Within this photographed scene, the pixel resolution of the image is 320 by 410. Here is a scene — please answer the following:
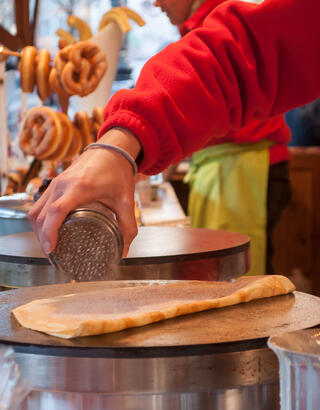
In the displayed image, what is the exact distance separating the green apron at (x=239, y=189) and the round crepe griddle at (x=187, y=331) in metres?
2.06

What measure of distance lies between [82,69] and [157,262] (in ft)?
4.01

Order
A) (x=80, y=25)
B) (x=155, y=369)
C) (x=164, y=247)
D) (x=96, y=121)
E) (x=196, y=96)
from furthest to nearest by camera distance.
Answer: (x=80, y=25)
(x=96, y=121)
(x=164, y=247)
(x=196, y=96)
(x=155, y=369)

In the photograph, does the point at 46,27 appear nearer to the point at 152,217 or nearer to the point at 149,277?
the point at 152,217

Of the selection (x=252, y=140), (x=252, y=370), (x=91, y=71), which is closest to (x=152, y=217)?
(x=91, y=71)

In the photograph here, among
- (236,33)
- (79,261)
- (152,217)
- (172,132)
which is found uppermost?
(236,33)

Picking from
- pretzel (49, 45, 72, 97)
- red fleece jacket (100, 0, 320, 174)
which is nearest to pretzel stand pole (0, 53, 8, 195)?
pretzel (49, 45, 72, 97)

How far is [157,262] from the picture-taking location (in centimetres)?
117

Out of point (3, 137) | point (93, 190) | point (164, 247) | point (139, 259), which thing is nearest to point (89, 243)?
point (93, 190)

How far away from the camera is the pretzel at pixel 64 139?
216 centimetres

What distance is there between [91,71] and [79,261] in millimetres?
1479

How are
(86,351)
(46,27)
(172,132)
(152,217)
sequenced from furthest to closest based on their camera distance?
1. (46,27)
2. (152,217)
3. (172,132)
4. (86,351)

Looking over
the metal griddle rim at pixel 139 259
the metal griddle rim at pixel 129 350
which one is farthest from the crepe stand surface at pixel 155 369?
the metal griddle rim at pixel 139 259

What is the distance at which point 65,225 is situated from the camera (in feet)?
2.69

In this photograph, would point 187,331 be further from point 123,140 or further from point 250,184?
point 250,184
